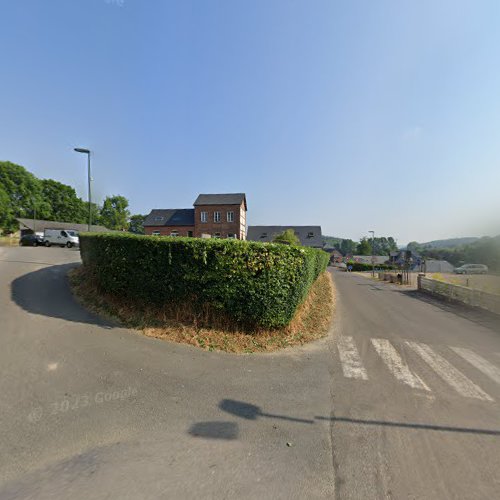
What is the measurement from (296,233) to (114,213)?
5677 centimetres

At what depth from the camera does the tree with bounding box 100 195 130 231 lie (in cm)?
7500

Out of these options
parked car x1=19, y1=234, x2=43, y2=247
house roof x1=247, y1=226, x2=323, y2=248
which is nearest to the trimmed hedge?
parked car x1=19, y1=234, x2=43, y2=247

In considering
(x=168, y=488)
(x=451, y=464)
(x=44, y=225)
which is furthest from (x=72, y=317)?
(x=44, y=225)

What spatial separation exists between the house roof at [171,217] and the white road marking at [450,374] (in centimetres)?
4045

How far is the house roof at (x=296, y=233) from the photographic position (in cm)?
5444

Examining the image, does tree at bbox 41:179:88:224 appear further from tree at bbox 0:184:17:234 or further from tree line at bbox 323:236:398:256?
tree line at bbox 323:236:398:256

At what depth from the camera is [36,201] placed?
178 feet

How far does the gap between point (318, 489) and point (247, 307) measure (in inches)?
146

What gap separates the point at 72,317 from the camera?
5.96m

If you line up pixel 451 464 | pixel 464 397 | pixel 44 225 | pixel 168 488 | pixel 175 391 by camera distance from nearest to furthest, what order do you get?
pixel 168 488
pixel 451 464
pixel 175 391
pixel 464 397
pixel 44 225

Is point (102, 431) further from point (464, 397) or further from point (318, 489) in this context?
point (464, 397)

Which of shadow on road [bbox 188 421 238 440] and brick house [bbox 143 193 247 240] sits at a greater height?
brick house [bbox 143 193 247 240]

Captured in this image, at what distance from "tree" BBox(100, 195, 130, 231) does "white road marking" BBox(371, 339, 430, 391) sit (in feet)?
266

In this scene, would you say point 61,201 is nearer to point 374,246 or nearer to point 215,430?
point 215,430
